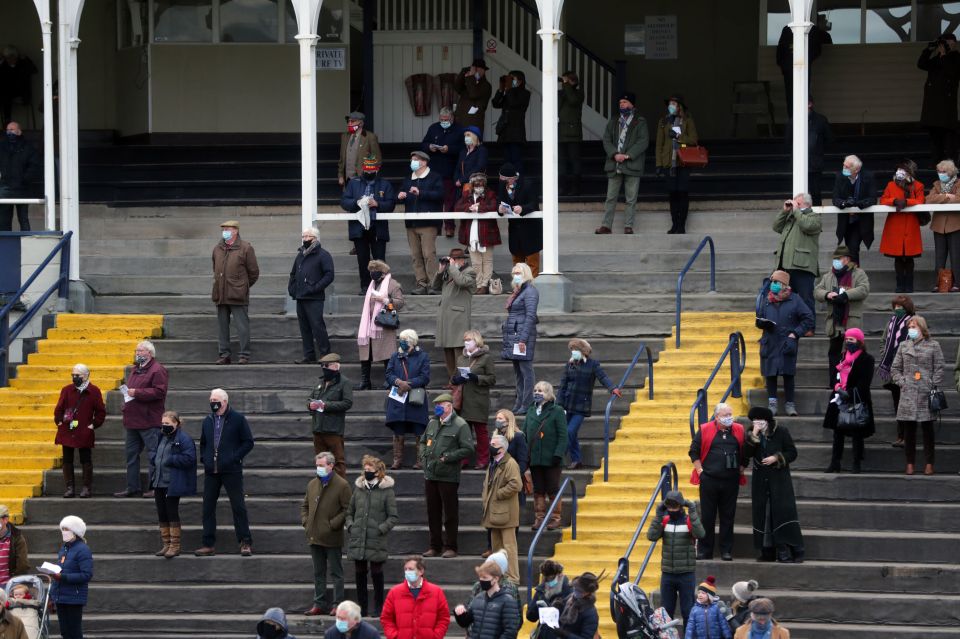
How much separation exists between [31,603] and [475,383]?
209 inches

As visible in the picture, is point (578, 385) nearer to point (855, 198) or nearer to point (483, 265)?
point (483, 265)

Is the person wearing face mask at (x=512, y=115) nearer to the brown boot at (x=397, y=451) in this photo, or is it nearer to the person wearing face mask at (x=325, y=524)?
the brown boot at (x=397, y=451)

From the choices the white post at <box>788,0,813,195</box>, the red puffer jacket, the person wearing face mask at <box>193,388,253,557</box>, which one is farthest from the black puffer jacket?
the white post at <box>788,0,813,195</box>

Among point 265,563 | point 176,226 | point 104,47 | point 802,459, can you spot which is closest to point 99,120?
point 104,47

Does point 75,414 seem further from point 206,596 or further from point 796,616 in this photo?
point 796,616

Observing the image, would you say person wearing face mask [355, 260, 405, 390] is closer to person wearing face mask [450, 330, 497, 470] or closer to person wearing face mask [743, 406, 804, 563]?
person wearing face mask [450, 330, 497, 470]

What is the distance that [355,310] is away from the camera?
25219mm

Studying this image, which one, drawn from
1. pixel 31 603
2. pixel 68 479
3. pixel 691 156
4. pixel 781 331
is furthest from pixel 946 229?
pixel 31 603

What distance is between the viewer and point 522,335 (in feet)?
72.3

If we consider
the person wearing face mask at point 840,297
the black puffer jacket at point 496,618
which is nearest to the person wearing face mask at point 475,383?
the person wearing face mask at point 840,297

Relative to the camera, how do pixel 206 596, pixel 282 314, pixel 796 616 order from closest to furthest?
pixel 796 616, pixel 206 596, pixel 282 314

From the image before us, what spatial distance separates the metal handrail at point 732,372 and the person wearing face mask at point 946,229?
2.86m

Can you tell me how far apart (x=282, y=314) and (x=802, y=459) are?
7.32m

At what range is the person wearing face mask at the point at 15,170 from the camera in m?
26.6
